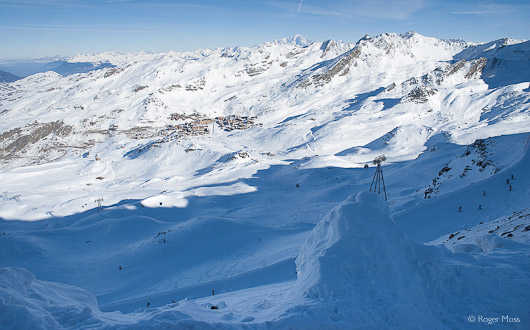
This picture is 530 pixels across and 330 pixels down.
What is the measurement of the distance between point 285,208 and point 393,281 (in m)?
29.7

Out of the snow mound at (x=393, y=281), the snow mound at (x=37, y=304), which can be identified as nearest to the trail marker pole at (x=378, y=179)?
the snow mound at (x=393, y=281)

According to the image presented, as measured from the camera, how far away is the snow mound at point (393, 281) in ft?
22.6

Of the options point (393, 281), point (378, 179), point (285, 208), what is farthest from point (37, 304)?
point (285, 208)

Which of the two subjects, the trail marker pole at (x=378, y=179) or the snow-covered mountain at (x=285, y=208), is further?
the trail marker pole at (x=378, y=179)

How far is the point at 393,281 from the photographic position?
7594 millimetres

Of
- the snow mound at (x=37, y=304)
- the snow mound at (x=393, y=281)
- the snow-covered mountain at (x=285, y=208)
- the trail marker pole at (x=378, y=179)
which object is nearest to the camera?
the snow mound at (x=37, y=304)

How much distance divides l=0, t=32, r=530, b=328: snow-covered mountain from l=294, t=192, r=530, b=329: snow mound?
1.7 inches

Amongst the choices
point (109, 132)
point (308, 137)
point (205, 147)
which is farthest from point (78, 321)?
point (109, 132)

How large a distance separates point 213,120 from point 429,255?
139 m

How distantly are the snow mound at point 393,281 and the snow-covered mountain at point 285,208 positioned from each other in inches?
1.7

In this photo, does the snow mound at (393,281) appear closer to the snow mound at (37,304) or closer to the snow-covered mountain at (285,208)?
the snow-covered mountain at (285,208)

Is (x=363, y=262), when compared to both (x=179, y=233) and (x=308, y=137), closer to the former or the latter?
(x=179, y=233)

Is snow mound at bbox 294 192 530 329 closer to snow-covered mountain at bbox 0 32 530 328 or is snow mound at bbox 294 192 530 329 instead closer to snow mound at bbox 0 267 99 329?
snow-covered mountain at bbox 0 32 530 328

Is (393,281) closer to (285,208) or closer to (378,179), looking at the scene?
(378,179)
